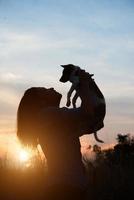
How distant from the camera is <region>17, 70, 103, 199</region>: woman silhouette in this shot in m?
4.77

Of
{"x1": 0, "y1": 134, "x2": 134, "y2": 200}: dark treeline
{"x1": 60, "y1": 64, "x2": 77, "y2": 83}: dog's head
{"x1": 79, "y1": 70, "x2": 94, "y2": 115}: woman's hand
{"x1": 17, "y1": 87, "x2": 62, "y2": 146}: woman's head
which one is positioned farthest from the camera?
{"x1": 0, "y1": 134, "x2": 134, "y2": 200}: dark treeline

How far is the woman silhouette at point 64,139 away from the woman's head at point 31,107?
0.9 inches

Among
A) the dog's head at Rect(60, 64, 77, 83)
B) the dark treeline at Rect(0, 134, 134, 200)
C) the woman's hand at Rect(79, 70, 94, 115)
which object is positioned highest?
the dog's head at Rect(60, 64, 77, 83)

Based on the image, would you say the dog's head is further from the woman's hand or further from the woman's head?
the woman's hand

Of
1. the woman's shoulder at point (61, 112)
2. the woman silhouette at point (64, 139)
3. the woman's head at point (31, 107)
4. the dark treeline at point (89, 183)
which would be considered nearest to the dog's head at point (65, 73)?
the woman's head at point (31, 107)

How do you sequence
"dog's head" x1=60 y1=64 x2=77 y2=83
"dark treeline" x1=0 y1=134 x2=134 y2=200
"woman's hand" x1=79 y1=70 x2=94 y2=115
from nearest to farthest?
"woman's hand" x1=79 y1=70 x2=94 y2=115, "dog's head" x1=60 y1=64 x2=77 y2=83, "dark treeline" x1=0 y1=134 x2=134 y2=200

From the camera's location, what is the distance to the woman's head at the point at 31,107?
201 inches

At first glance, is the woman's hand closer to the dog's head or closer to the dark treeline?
the dog's head

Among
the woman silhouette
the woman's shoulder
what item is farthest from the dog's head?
the woman's shoulder

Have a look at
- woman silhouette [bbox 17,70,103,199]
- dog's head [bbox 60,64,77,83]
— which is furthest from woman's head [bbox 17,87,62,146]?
dog's head [bbox 60,64,77,83]

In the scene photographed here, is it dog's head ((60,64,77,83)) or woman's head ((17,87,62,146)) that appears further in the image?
dog's head ((60,64,77,83))

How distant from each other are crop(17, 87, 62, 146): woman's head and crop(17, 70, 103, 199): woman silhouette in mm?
22

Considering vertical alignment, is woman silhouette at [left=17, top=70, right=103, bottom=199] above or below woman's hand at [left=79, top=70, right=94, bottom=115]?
below

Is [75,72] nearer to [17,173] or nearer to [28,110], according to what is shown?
[28,110]
